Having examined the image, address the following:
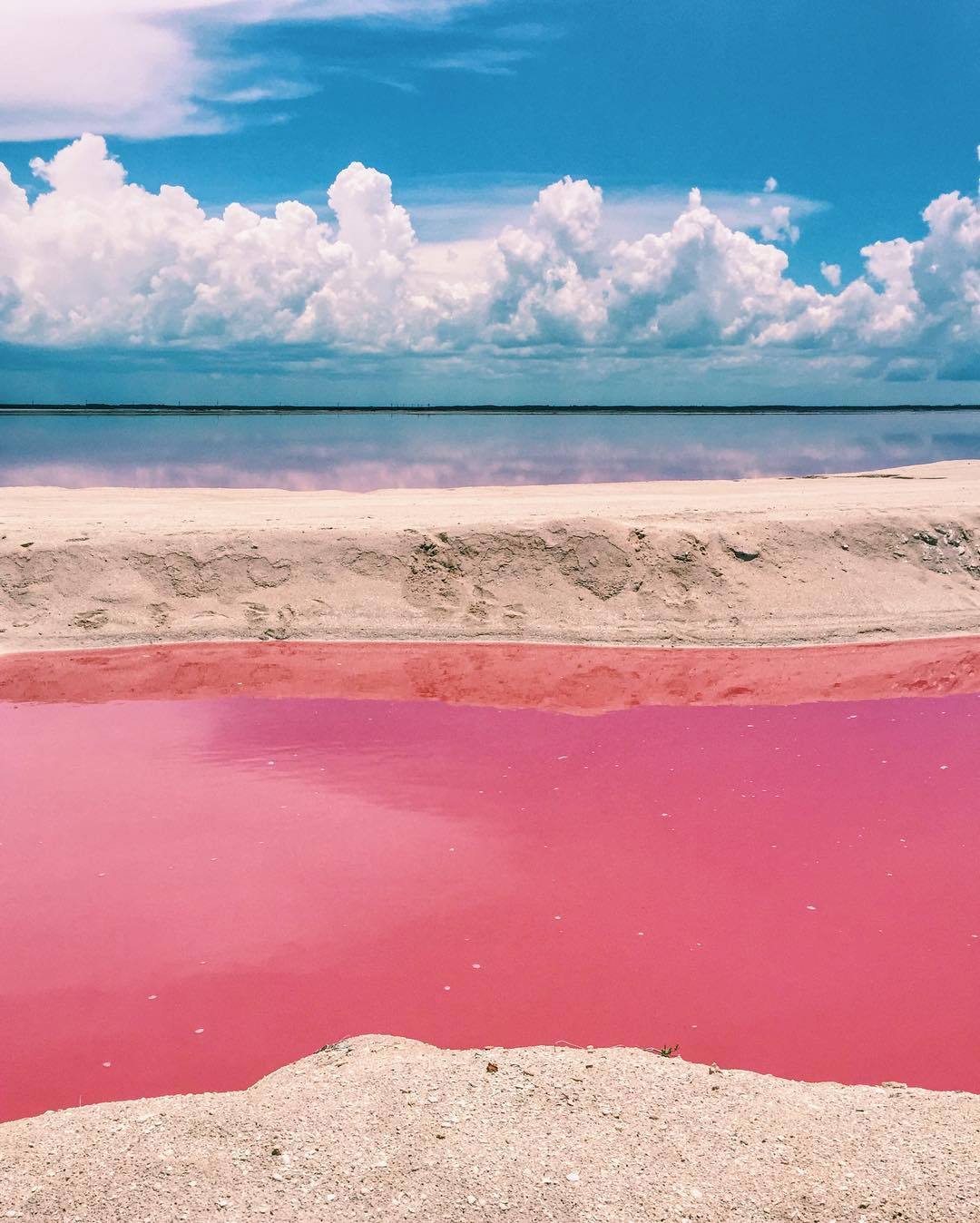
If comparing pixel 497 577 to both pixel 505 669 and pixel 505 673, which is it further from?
pixel 505 673

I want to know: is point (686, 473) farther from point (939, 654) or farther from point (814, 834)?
point (814, 834)

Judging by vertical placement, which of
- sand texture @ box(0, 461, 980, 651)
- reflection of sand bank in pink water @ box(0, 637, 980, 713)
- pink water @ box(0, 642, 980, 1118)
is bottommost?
pink water @ box(0, 642, 980, 1118)

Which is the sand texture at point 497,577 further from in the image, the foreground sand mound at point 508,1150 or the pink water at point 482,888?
the foreground sand mound at point 508,1150

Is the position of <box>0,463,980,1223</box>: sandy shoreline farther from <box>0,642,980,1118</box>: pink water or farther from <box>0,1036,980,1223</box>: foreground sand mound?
<box>0,642,980,1118</box>: pink water

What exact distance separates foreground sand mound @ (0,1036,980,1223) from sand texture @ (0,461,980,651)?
37.3ft

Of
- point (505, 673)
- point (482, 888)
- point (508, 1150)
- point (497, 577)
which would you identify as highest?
point (497, 577)

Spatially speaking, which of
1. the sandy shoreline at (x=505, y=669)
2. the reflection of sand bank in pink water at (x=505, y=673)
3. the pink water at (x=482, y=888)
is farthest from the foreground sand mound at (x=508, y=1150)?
the reflection of sand bank in pink water at (x=505, y=673)

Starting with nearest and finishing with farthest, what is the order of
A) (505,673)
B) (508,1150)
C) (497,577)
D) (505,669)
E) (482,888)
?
(508,1150)
(482,888)
(505,673)
(505,669)
(497,577)

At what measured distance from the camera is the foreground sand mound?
445 centimetres

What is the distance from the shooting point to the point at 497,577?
58.2ft

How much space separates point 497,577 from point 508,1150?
13291 millimetres

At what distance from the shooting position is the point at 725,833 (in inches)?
364

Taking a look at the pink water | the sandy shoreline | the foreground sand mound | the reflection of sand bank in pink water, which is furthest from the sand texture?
the foreground sand mound

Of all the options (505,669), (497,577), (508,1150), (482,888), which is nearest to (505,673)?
(505,669)
